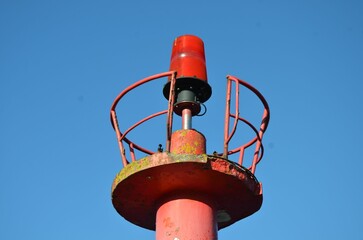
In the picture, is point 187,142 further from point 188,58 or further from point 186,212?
point 188,58

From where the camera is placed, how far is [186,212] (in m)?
8.16

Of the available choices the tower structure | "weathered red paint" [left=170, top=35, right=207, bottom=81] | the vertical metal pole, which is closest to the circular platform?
the tower structure

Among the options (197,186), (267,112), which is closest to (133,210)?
(197,186)

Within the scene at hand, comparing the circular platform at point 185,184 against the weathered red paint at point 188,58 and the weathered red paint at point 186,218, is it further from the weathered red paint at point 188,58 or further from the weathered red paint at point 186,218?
the weathered red paint at point 188,58

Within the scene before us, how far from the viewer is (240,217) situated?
9.19m

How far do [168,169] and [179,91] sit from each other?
74.0 inches

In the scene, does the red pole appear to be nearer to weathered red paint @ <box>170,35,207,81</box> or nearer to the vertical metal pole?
the vertical metal pole

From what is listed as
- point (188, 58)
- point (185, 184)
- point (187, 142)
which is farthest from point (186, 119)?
point (185, 184)

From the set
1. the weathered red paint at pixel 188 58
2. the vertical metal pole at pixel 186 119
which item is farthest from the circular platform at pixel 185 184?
the weathered red paint at pixel 188 58

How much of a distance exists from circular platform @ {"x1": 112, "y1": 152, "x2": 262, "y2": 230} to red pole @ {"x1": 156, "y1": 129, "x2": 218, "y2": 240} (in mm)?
71

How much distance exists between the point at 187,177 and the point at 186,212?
0.48m

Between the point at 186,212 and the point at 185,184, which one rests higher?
the point at 185,184

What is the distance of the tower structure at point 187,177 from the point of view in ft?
26.2

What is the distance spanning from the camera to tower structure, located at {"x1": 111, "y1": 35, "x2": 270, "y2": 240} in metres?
8.00
